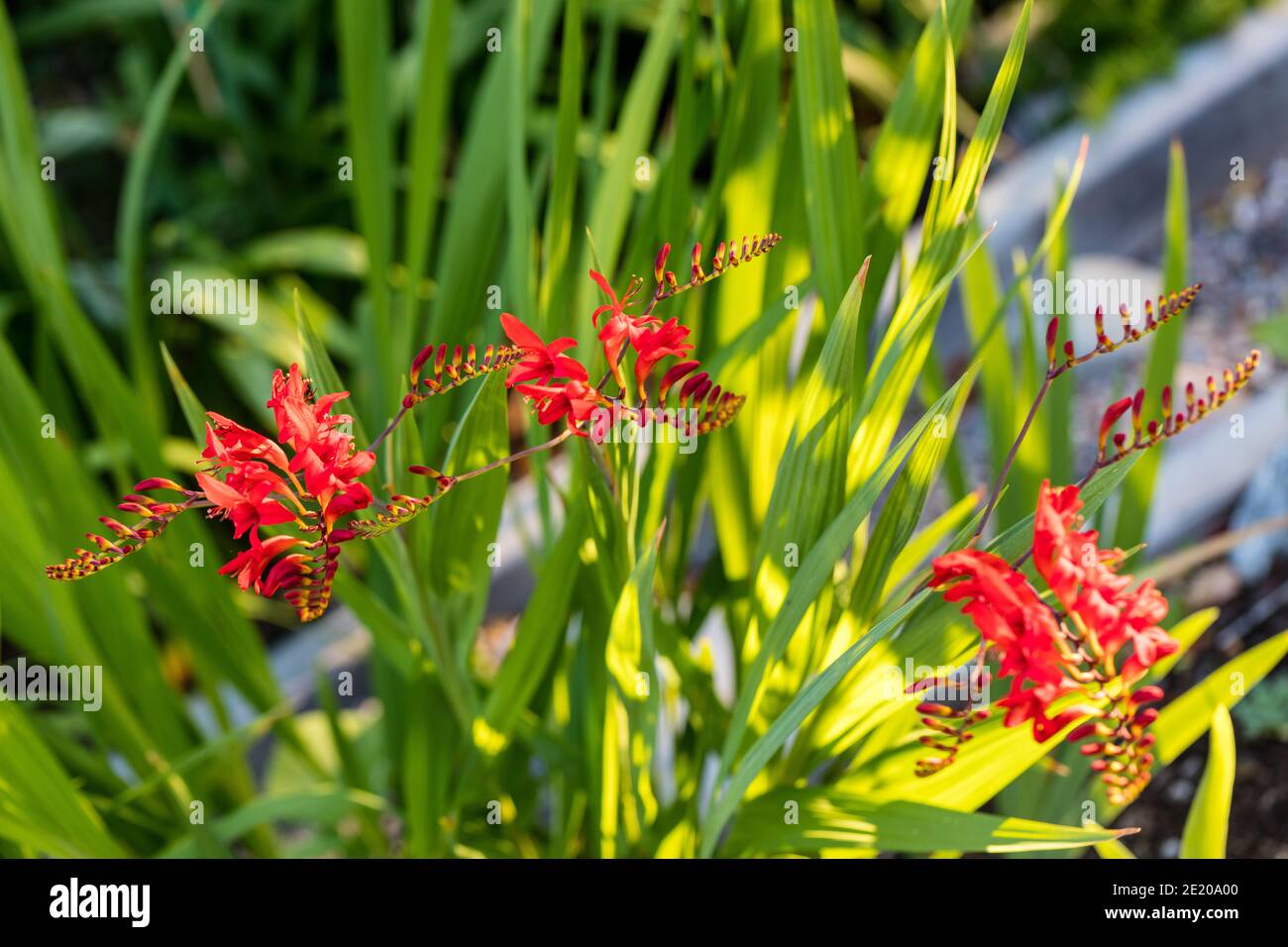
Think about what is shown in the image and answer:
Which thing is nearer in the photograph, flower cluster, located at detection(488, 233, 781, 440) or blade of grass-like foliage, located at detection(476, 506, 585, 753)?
flower cluster, located at detection(488, 233, 781, 440)

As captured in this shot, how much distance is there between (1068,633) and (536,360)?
0.22 meters

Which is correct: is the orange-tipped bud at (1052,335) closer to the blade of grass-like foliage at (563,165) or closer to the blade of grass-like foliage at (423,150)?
the blade of grass-like foliage at (563,165)

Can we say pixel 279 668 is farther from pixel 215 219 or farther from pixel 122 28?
pixel 122 28

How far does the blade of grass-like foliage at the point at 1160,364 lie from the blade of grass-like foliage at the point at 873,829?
232 mm

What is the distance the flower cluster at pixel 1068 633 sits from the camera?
394 millimetres

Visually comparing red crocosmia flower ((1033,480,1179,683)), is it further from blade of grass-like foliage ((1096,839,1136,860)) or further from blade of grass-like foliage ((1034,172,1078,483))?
blade of grass-like foliage ((1034,172,1078,483))

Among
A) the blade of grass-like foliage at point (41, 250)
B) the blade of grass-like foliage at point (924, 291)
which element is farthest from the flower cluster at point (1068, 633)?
the blade of grass-like foliage at point (41, 250)

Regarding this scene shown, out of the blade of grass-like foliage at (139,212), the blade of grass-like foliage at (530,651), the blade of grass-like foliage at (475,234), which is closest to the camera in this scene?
the blade of grass-like foliage at (530,651)

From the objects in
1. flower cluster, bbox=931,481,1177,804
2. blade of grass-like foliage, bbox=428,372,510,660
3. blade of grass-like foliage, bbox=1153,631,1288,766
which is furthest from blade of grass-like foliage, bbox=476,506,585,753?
blade of grass-like foliage, bbox=1153,631,1288,766

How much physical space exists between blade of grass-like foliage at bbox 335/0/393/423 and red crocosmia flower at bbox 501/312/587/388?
32cm

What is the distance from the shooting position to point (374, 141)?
0.73 m

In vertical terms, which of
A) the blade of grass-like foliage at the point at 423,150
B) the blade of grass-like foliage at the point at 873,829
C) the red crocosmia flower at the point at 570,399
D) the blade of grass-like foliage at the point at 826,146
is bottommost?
the blade of grass-like foliage at the point at 873,829

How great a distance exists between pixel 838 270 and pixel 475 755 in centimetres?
34

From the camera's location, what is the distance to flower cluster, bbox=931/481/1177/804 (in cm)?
39
